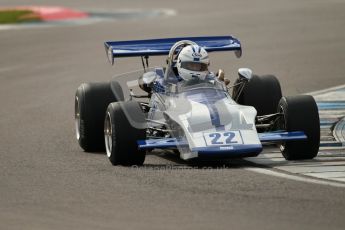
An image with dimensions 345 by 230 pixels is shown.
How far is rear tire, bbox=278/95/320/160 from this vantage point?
13289mm

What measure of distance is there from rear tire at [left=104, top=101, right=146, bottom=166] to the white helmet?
3.18 feet

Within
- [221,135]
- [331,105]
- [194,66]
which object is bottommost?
[331,105]

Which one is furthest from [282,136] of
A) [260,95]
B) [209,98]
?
[260,95]

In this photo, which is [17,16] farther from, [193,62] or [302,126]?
[302,126]

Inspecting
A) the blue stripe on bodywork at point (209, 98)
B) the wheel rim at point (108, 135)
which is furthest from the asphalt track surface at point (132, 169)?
the blue stripe on bodywork at point (209, 98)

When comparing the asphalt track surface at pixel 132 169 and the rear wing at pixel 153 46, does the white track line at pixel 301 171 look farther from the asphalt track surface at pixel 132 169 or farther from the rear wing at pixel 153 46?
the rear wing at pixel 153 46

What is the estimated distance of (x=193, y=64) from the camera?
14.1 m

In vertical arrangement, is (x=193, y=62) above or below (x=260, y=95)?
above

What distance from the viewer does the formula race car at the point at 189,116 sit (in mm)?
12828

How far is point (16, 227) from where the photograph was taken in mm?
9977

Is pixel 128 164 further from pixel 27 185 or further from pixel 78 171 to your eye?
pixel 27 185

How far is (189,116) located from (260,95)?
2259 millimetres

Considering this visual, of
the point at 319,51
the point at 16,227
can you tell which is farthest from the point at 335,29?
the point at 16,227

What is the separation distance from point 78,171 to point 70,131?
12.3ft
